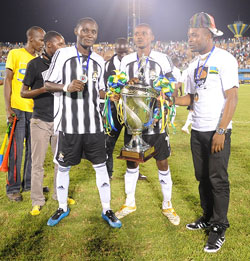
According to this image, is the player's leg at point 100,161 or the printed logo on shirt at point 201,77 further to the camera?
the player's leg at point 100,161

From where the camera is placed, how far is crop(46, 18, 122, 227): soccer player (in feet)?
8.82

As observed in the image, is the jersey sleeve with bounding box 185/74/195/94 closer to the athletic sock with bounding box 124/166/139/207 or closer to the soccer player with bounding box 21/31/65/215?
the athletic sock with bounding box 124/166/139/207

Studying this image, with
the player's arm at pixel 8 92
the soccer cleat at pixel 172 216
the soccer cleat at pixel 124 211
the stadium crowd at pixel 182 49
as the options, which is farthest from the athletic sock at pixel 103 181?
the stadium crowd at pixel 182 49

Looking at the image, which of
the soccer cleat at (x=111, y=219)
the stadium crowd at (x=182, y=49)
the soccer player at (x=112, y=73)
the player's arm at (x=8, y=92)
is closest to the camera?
the soccer cleat at (x=111, y=219)

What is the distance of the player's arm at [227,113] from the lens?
2.37 meters

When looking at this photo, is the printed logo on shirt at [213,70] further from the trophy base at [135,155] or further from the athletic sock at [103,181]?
the athletic sock at [103,181]

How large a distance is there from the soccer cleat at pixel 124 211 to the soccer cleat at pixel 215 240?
971 mm

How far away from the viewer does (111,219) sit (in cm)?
297

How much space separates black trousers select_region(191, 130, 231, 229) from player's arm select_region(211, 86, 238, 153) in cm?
12

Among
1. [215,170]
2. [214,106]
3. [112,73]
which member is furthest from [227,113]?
[112,73]

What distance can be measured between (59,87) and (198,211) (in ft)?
7.00

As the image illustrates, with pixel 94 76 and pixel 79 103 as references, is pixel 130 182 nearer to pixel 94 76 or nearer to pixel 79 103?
pixel 79 103

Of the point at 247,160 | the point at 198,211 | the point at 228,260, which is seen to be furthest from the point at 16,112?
the point at 247,160

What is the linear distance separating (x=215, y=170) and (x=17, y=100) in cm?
258
